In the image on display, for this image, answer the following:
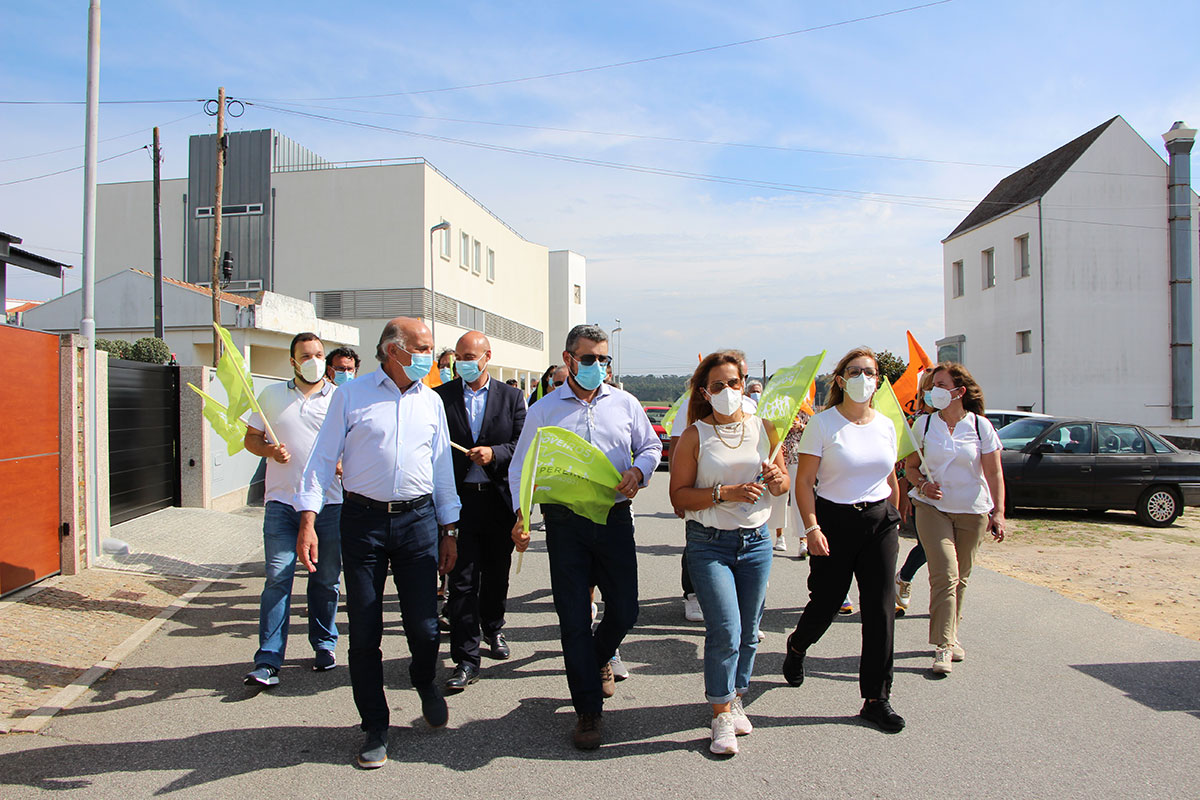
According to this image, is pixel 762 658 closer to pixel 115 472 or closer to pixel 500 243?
pixel 115 472

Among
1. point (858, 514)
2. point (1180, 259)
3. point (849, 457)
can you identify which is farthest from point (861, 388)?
point (1180, 259)

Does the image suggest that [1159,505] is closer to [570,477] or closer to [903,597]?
[903,597]

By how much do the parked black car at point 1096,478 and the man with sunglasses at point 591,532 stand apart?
9.74 meters

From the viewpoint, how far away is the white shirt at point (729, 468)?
13.2 ft

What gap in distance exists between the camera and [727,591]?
3.97 meters

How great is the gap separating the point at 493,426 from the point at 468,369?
402 mm

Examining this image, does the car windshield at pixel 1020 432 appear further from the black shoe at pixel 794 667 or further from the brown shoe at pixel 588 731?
the brown shoe at pixel 588 731

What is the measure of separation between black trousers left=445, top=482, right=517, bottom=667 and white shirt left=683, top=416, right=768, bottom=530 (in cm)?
146

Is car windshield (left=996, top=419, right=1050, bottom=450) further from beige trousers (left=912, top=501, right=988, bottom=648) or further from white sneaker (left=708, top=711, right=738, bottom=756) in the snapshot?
white sneaker (left=708, top=711, right=738, bottom=756)

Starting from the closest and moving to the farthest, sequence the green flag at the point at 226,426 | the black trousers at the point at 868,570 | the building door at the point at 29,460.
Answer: the black trousers at the point at 868,570 → the green flag at the point at 226,426 → the building door at the point at 29,460

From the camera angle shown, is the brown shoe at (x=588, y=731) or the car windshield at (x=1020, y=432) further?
the car windshield at (x=1020, y=432)

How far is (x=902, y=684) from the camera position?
493 centimetres

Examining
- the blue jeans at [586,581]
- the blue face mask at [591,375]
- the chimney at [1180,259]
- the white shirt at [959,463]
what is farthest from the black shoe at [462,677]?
the chimney at [1180,259]

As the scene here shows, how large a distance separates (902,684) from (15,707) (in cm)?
503
